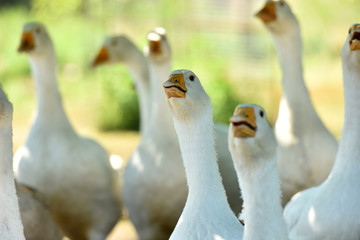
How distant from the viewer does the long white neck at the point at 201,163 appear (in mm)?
4266

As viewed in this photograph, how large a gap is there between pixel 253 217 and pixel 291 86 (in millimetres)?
3022

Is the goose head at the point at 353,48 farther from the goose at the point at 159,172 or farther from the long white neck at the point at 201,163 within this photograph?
the goose at the point at 159,172

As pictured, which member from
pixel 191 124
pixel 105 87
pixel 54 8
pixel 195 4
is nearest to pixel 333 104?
pixel 195 4

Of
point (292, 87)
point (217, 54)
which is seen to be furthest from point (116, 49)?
point (217, 54)

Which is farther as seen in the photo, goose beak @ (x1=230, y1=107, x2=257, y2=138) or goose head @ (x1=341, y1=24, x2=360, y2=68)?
goose head @ (x1=341, y1=24, x2=360, y2=68)

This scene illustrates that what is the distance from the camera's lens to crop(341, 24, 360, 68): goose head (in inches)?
182

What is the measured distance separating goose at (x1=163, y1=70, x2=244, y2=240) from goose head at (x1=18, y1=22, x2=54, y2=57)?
2907 millimetres

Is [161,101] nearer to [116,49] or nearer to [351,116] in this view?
[116,49]

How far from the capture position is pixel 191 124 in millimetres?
4379

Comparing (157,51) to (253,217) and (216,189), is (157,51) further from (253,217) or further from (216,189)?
(253,217)

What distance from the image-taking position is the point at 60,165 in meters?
6.62

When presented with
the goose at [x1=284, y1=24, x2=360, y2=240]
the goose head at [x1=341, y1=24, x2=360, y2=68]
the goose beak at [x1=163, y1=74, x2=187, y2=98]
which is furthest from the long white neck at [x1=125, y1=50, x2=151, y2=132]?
the goose beak at [x1=163, y1=74, x2=187, y2=98]

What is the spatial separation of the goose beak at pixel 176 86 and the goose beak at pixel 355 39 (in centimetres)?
118

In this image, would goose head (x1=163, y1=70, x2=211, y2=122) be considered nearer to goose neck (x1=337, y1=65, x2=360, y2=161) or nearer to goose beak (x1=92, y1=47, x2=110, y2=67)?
goose neck (x1=337, y1=65, x2=360, y2=161)
